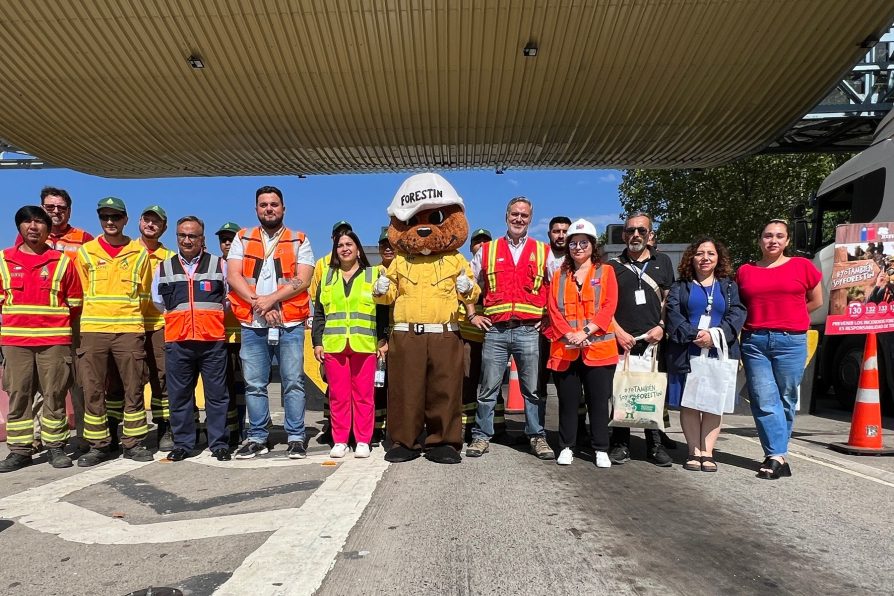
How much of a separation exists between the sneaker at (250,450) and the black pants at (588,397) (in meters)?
2.39

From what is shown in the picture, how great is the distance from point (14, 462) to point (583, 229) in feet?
15.3

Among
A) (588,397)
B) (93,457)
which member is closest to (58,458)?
(93,457)

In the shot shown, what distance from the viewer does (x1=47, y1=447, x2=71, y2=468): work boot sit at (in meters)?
4.17

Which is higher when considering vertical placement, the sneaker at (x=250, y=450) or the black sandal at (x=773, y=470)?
the black sandal at (x=773, y=470)

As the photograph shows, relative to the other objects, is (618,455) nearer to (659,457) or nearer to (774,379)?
(659,457)

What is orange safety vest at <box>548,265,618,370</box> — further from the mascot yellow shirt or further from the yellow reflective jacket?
the yellow reflective jacket

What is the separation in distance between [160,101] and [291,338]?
7.64 meters

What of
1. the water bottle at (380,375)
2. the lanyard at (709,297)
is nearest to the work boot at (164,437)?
the water bottle at (380,375)

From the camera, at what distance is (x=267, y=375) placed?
14.6ft

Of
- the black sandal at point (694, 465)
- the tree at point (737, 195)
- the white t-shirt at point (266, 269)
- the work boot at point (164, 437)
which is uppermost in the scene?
the tree at point (737, 195)

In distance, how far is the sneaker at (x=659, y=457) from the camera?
13.3 ft

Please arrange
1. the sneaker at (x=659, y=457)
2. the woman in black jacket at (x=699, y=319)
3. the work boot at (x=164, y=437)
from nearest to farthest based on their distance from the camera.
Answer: the woman in black jacket at (x=699, y=319) → the sneaker at (x=659, y=457) → the work boot at (x=164, y=437)

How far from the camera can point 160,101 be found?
9.75 m

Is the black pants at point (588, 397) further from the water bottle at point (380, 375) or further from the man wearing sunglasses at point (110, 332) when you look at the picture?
the man wearing sunglasses at point (110, 332)
